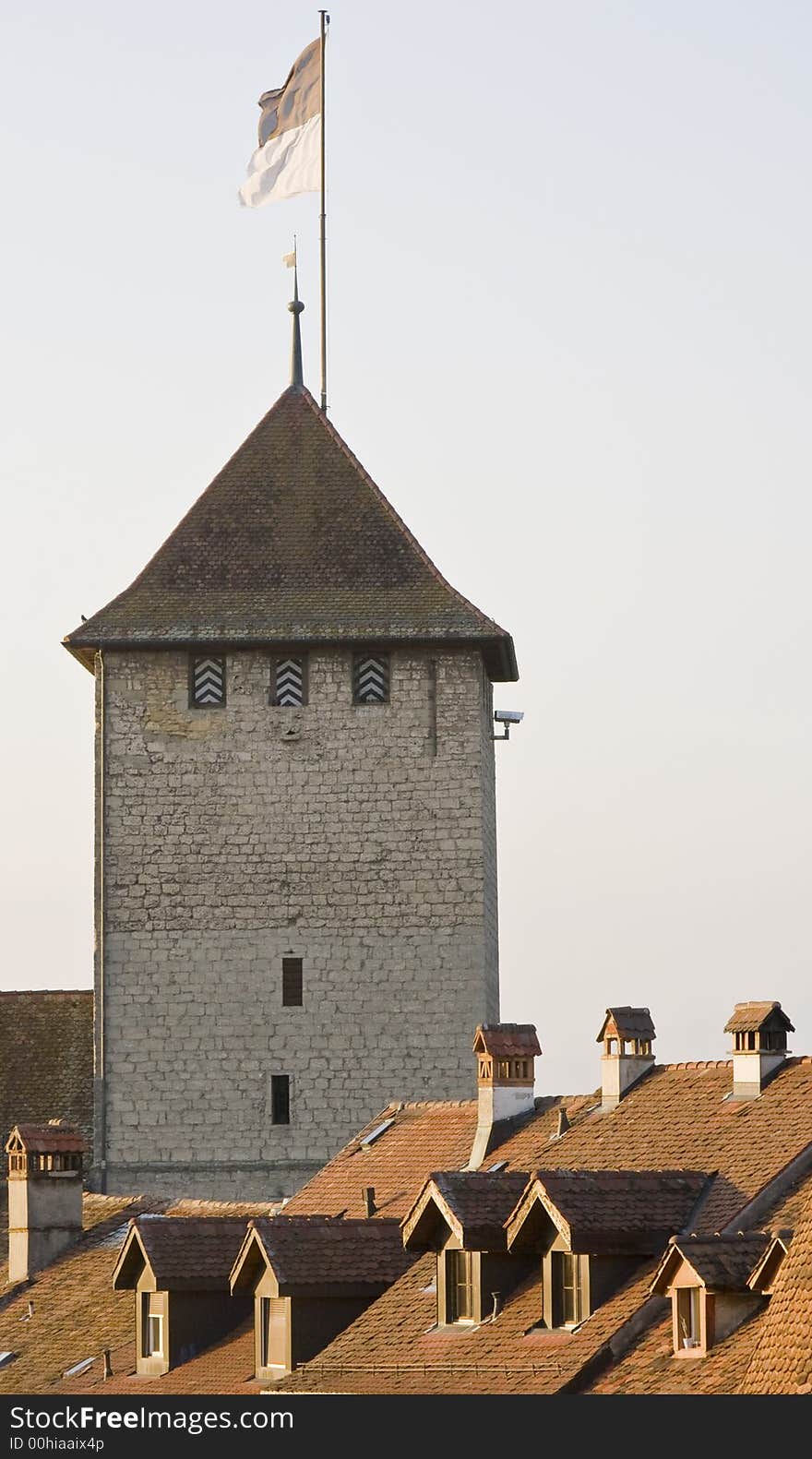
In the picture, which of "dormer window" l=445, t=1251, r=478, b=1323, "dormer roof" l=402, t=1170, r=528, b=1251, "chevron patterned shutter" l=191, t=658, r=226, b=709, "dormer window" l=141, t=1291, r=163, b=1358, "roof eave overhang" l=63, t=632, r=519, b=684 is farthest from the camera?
"chevron patterned shutter" l=191, t=658, r=226, b=709

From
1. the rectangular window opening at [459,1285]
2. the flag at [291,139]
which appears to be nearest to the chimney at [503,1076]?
the rectangular window opening at [459,1285]

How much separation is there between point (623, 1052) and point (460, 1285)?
4.04 meters

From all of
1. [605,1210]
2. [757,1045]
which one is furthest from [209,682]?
[605,1210]

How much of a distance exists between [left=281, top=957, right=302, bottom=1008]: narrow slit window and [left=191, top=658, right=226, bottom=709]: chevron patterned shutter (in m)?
3.76

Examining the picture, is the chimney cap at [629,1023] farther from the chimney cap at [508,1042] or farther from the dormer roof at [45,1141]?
the dormer roof at [45,1141]

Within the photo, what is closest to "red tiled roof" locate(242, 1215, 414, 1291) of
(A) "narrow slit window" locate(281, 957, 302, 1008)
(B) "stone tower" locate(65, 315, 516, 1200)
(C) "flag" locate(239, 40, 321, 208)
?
(B) "stone tower" locate(65, 315, 516, 1200)

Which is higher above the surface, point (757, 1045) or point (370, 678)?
point (370, 678)

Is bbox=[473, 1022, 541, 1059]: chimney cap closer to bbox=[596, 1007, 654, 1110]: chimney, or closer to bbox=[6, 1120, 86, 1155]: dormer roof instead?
bbox=[596, 1007, 654, 1110]: chimney

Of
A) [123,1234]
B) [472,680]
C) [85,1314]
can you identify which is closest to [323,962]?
[472,680]

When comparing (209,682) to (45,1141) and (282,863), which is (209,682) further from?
(45,1141)

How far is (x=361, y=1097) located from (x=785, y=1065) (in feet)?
67.1

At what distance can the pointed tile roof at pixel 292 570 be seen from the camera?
50.7 metres

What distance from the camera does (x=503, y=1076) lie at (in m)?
33.6

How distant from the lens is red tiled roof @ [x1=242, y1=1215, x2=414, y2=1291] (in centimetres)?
3019
